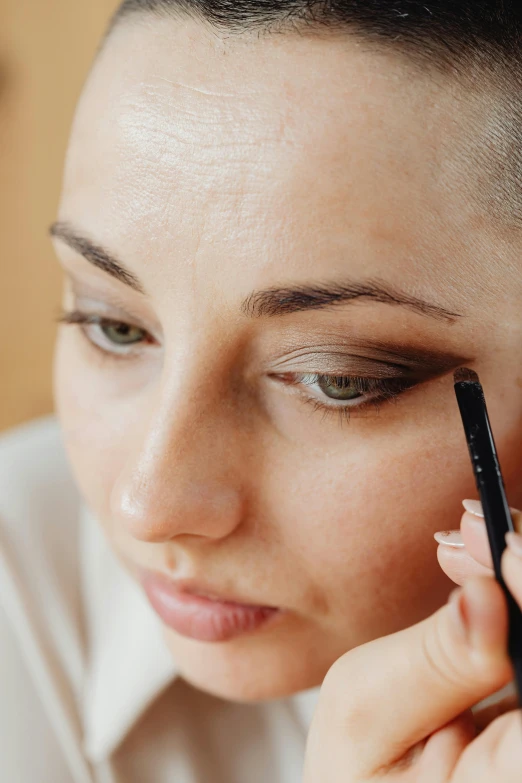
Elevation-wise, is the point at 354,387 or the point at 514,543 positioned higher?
the point at 354,387

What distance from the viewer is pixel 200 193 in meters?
0.64

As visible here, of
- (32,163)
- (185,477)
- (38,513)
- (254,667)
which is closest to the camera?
(185,477)

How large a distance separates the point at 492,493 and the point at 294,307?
8.5 inches

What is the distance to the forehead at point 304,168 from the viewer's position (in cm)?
Result: 61

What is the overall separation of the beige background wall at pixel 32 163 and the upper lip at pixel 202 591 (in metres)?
1.13

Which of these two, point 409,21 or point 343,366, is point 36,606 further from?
point 409,21

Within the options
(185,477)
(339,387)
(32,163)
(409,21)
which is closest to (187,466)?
(185,477)

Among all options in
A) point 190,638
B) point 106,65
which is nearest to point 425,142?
point 106,65

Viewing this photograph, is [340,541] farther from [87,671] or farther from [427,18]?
[87,671]

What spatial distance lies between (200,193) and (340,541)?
1.04 feet

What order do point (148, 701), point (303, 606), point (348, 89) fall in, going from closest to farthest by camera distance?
point (348, 89) < point (303, 606) < point (148, 701)

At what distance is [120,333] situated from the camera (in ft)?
2.72

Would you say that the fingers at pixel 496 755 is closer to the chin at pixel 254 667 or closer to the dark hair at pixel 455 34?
the chin at pixel 254 667

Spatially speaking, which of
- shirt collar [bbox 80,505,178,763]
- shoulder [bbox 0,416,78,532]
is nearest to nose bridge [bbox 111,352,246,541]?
shirt collar [bbox 80,505,178,763]
